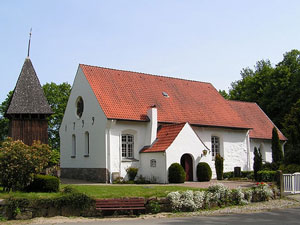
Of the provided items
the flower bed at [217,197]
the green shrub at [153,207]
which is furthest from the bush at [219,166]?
the green shrub at [153,207]

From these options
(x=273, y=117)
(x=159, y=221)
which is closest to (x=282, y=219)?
(x=159, y=221)

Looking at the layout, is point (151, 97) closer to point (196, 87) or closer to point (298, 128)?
point (196, 87)

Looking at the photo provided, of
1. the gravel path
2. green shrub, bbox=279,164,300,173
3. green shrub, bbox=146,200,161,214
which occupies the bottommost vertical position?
the gravel path

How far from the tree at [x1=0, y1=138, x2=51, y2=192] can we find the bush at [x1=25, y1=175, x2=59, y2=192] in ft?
1.78

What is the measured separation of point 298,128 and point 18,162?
1822cm

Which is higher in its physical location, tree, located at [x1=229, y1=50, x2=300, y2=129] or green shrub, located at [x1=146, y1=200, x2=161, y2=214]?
tree, located at [x1=229, y1=50, x2=300, y2=129]

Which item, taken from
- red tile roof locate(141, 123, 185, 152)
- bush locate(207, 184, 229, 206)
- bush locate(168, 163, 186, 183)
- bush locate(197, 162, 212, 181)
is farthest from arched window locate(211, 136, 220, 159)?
bush locate(207, 184, 229, 206)

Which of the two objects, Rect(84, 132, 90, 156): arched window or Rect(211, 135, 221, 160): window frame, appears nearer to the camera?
Rect(84, 132, 90, 156): arched window

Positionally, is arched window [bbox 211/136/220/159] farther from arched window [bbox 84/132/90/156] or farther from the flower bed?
the flower bed

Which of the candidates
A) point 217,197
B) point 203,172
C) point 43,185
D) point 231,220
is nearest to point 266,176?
point 203,172

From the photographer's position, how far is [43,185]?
16.7 metres

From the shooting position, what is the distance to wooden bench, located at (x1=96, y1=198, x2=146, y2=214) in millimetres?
13156

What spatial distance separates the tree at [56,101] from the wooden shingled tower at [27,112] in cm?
2188

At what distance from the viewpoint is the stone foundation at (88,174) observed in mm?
24984
